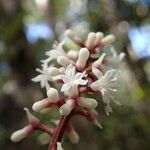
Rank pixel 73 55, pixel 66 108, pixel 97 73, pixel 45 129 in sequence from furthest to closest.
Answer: pixel 73 55 → pixel 45 129 → pixel 97 73 → pixel 66 108

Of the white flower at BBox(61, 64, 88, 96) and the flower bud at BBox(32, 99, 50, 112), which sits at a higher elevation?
the white flower at BBox(61, 64, 88, 96)

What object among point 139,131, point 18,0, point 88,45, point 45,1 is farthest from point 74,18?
point 88,45

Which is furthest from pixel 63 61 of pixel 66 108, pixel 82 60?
pixel 66 108

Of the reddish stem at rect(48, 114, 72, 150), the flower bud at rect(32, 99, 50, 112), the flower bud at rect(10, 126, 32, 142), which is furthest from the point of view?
the flower bud at rect(10, 126, 32, 142)

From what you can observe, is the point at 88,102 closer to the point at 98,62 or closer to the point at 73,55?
the point at 98,62

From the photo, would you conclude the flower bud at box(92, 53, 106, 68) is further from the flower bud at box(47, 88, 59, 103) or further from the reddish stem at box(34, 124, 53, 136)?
the reddish stem at box(34, 124, 53, 136)

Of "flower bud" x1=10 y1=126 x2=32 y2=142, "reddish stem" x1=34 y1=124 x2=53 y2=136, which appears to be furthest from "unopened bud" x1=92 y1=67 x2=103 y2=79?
"flower bud" x1=10 y1=126 x2=32 y2=142

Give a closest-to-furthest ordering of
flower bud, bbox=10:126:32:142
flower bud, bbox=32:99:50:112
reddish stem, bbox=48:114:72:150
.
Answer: reddish stem, bbox=48:114:72:150, flower bud, bbox=32:99:50:112, flower bud, bbox=10:126:32:142

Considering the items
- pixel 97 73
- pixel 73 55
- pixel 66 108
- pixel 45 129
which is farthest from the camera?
pixel 73 55
